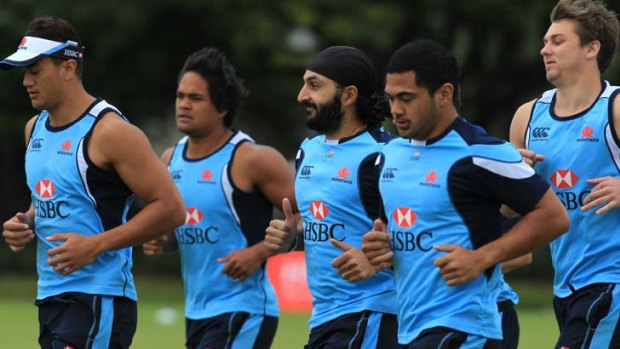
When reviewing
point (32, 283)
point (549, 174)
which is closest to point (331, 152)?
point (549, 174)

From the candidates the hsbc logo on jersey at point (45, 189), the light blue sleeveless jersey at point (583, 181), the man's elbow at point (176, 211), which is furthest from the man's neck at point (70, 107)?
the light blue sleeveless jersey at point (583, 181)

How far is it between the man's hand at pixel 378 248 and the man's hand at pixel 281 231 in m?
1.09

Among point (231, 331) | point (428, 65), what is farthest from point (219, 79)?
point (428, 65)

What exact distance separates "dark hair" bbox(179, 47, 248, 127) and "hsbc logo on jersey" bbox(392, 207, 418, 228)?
9.18ft

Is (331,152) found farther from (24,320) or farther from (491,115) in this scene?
(491,115)

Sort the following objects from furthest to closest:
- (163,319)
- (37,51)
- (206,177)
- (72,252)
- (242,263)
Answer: (163,319) < (206,177) < (242,263) < (37,51) < (72,252)

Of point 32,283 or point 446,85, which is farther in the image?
point 32,283

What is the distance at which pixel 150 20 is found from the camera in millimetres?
25328

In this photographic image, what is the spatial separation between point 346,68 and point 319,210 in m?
0.83

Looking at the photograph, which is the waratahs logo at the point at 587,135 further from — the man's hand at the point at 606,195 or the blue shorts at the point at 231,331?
the blue shorts at the point at 231,331

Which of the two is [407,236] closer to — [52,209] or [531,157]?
[531,157]

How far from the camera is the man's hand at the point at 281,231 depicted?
7.36 m

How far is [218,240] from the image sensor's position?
27.6ft

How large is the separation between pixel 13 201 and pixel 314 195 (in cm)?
2168
